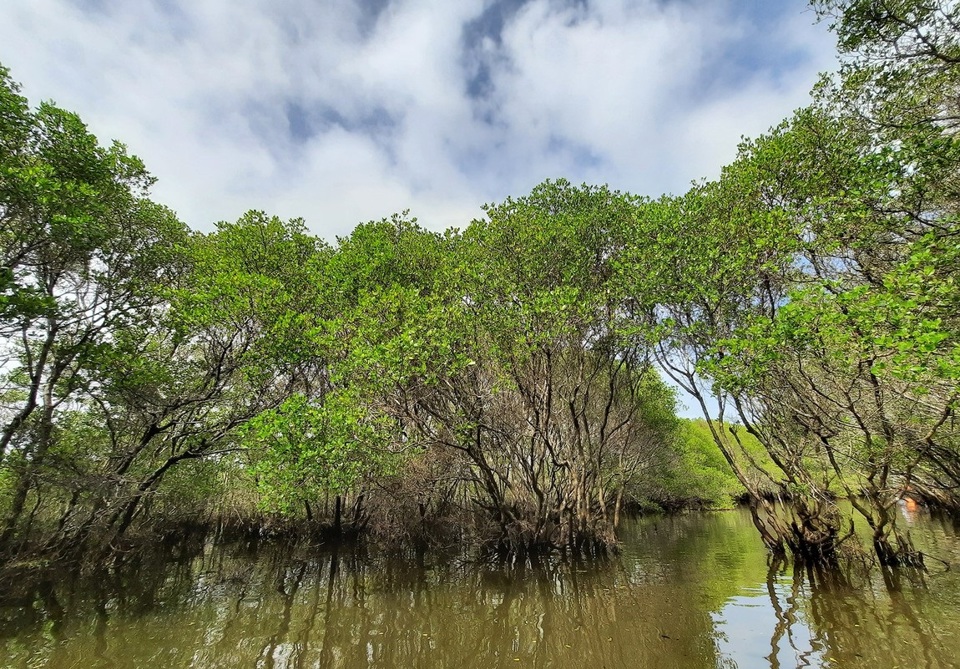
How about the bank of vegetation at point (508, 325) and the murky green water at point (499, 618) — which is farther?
the bank of vegetation at point (508, 325)

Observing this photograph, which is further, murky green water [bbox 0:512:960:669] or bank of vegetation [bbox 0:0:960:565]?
bank of vegetation [bbox 0:0:960:565]

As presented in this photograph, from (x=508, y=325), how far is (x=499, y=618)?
7.25 metres

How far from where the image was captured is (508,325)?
1285 centimetres

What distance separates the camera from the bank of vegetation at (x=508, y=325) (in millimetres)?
9031

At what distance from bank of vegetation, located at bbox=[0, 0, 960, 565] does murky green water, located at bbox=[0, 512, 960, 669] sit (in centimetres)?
212

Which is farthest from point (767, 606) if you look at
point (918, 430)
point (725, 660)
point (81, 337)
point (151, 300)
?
point (81, 337)

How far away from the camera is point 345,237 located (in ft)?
57.2

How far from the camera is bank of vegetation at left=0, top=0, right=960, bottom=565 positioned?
903 cm

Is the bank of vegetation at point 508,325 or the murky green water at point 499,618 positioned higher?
the bank of vegetation at point 508,325

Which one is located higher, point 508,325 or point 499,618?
point 508,325

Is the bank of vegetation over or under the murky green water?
over

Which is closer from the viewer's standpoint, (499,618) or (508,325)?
(499,618)

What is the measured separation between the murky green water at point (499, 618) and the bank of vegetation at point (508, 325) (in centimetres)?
212

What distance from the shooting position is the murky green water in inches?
304
